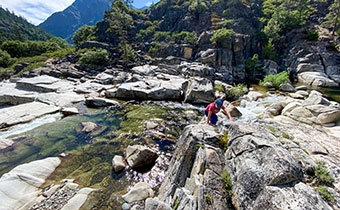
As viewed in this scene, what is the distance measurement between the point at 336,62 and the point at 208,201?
5350cm

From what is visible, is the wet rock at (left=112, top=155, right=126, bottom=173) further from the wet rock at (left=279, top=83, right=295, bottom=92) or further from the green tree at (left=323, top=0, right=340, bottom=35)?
the green tree at (left=323, top=0, right=340, bottom=35)

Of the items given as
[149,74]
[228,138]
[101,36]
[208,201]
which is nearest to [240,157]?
[228,138]

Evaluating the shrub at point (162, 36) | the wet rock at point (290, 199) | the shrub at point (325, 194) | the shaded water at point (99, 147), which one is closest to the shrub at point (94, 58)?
the shrub at point (162, 36)

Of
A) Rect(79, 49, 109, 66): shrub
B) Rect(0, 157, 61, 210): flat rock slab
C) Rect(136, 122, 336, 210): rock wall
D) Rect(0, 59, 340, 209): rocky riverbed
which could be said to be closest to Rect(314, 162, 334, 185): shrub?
Rect(0, 59, 340, 209): rocky riverbed

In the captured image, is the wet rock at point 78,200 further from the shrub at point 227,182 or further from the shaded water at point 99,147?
the shrub at point 227,182

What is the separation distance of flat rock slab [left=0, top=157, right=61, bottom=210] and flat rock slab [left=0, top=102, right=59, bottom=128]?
9.76 meters

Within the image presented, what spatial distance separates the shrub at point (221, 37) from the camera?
41.4 meters

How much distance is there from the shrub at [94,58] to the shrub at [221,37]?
34.2 m

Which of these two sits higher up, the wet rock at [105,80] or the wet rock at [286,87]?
the wet rock at [105,80]

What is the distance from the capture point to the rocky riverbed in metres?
4.40

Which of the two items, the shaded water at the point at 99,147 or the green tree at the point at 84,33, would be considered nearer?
the shaded water at the point at 99,147

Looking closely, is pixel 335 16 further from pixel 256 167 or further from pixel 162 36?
pixel 256 167

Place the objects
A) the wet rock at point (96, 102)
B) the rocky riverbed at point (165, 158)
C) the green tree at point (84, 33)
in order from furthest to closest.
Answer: the green tree at point (84, 33) < the wet rock at point (96, 102) < the rocky riverbed at point (165, 158)

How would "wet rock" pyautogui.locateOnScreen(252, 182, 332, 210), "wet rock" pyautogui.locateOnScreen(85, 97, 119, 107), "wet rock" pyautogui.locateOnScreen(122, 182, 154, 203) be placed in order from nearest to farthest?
"wet rock" pyautogui.locateOnScreen(252, 182, 332, 210) < "wet rock" pyautogui.locateOnScreen(122, 182, 154, 203) < "wet rock" pyautogui.locateOnScreen(85, 97, 119, 107)
